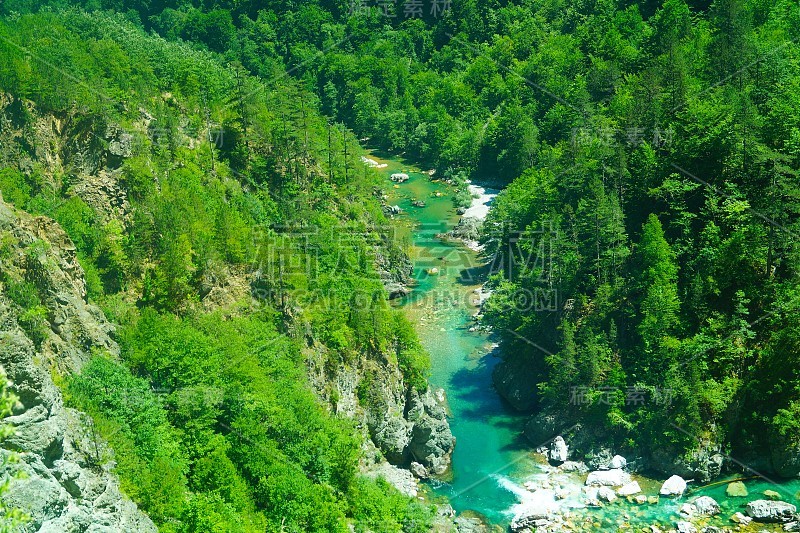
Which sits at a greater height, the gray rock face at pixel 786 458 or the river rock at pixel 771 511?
the gray rock face at pixel 786 458

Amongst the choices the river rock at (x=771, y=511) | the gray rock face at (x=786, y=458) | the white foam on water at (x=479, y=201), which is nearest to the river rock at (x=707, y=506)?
the river rock at (x=771, y=511)

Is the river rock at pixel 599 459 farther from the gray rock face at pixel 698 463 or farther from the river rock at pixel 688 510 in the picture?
the river rock at pixel 688 510

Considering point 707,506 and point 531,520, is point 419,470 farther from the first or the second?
point 707,506

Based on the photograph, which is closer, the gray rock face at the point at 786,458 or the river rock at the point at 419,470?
the gray rock face at the point at 786,458

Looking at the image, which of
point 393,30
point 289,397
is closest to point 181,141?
point 289,397

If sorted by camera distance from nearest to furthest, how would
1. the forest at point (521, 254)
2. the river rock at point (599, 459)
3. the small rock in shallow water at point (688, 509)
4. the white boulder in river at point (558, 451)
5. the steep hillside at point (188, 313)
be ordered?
the steep hillside at point (188, 313) → the forest at point (521, 254) → the small rock in shallow water at point (688, 509) → the river rock at point (599, 459) → the white boulder in river at point (558, 451)

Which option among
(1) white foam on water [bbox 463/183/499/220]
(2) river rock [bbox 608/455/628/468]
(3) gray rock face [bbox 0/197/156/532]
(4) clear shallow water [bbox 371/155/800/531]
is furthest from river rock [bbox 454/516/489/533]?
(1) white foam on water [bbox 463/183/499/220]

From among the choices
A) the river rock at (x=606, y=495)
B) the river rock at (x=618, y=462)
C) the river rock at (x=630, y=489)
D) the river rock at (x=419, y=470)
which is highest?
the river rock at (x=618, y=462)
